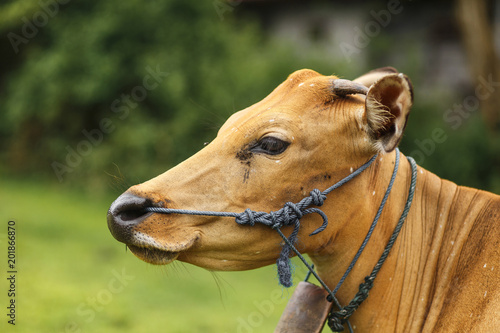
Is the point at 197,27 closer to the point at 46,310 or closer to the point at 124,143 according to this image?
the point at 124,143

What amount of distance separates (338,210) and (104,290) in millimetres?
5466

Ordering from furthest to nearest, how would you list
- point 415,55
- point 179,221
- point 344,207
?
point 415,55, point 344,207, point 179,221

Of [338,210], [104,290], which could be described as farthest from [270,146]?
[104,290]

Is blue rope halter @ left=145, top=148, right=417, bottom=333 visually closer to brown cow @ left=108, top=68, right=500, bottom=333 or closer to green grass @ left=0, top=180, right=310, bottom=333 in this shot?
brown cow @ left=108, top=68, right=500, bottom=333

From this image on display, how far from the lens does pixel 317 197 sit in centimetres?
289

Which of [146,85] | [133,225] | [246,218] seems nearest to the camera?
[133,225]

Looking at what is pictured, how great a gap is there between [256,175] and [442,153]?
31.5 feet

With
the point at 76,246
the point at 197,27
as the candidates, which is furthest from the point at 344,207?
the point at 197,27

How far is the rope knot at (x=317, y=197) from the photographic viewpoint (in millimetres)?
2885

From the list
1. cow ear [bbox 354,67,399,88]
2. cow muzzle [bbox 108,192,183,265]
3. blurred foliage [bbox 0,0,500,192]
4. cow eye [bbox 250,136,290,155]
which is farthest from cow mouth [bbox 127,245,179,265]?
blurred foliage [bbox 0,0,500,192]

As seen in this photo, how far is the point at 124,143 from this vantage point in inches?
486

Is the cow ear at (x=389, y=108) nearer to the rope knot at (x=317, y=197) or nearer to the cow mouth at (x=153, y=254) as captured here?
the rope knot at (x=317, y=197)

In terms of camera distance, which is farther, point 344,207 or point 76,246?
point 76,246

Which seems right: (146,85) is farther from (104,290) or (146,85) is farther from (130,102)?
(104,290)
